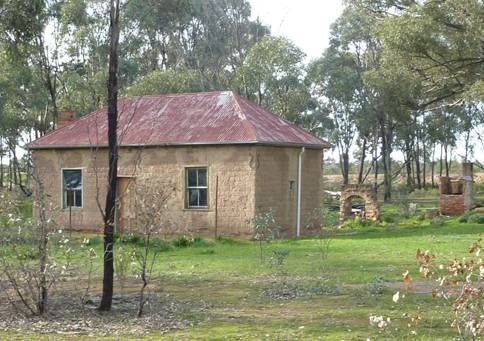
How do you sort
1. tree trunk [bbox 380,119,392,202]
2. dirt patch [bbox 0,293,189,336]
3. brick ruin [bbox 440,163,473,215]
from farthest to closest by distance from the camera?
1. tree trunk [bbox 380,119,392,202]
2. brick ruin [bbox 440,163,473,215]
3. dirt patch [bbox 0,293,189,336]

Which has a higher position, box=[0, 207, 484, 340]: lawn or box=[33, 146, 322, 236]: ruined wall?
box=[33, 146, 322, 236]: ruined wall

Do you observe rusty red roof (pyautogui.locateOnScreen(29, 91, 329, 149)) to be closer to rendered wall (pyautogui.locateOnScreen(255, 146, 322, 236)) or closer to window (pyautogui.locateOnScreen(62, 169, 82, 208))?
rendered wall (pyautogui.locateOnScreen(255, 146, 322, 236))

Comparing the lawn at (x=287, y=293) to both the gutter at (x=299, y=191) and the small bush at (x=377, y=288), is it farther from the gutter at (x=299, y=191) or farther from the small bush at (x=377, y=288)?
the gutter at (x=299, y=191)

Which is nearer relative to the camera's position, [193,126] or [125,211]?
[193,126]

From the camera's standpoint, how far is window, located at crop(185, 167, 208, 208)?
922 inches

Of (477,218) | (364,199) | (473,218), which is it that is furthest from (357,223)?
(477,218)

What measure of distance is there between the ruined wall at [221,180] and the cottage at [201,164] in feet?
0.11

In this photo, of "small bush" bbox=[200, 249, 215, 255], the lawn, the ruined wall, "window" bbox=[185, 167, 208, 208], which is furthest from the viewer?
"window" bbox=[185, 167, 208, 208]

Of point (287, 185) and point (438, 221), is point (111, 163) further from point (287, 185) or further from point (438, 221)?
point (438, 221)

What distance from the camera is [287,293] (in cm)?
1131

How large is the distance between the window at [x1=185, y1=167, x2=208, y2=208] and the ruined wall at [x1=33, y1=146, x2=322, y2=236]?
19 cm

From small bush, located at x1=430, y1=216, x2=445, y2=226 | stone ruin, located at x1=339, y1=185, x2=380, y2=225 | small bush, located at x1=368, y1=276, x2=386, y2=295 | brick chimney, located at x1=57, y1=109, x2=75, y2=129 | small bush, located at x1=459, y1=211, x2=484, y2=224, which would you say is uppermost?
brick chimney, located at x1=57, y1=109, x2=75, y2=129

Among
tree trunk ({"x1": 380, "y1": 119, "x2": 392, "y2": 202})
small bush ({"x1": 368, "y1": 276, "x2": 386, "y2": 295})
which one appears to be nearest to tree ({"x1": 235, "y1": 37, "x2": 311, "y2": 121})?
tree trunk ({"x1": 380, "y1": 119, "x2": 392, "y2": 202})

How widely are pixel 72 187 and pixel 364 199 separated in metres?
12.9
